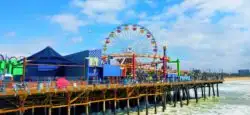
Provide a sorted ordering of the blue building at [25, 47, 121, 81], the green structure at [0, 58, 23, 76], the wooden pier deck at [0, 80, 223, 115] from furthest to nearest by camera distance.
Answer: the blue building at [25, 47, 121, 81]
the green structure at [0, 58, 23, 76]
the wooden pier deck at [0, 80, 223, 115]

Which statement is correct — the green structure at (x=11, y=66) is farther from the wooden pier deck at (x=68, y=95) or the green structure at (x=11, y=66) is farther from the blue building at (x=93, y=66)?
the blue building at (x=93, y=66)

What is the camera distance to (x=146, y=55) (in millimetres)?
71750

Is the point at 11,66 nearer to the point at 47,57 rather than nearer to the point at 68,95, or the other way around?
the point at 47,57

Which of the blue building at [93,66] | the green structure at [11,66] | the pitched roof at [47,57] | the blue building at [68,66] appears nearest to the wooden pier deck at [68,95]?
the blue building at [93,66]

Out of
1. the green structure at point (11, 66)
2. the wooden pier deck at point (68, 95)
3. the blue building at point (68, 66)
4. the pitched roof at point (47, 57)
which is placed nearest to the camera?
the wooden pier deck at point (68, 95)

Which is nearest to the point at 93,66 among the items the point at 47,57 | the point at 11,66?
the point at 47,57

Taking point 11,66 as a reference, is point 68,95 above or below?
below

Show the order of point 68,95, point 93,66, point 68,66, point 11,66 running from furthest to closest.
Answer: point 68,66, point 93,66, point 11,66, point 68,95

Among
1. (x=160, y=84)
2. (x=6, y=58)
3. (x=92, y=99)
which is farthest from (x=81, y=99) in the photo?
(x=160, y=84)

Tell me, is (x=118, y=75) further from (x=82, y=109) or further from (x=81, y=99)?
(x=81, y=99)

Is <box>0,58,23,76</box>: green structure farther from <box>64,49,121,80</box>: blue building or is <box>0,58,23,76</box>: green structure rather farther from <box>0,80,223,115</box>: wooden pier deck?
<box>64,49,121,80</box>: blue building

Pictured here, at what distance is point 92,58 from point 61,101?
1275cm

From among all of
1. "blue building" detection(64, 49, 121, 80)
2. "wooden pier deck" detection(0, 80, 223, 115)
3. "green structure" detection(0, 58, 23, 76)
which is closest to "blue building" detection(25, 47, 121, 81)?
"blue building" detection(64, 49, 121, 80)

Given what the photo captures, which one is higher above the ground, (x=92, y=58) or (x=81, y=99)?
(x=92, y=58)
